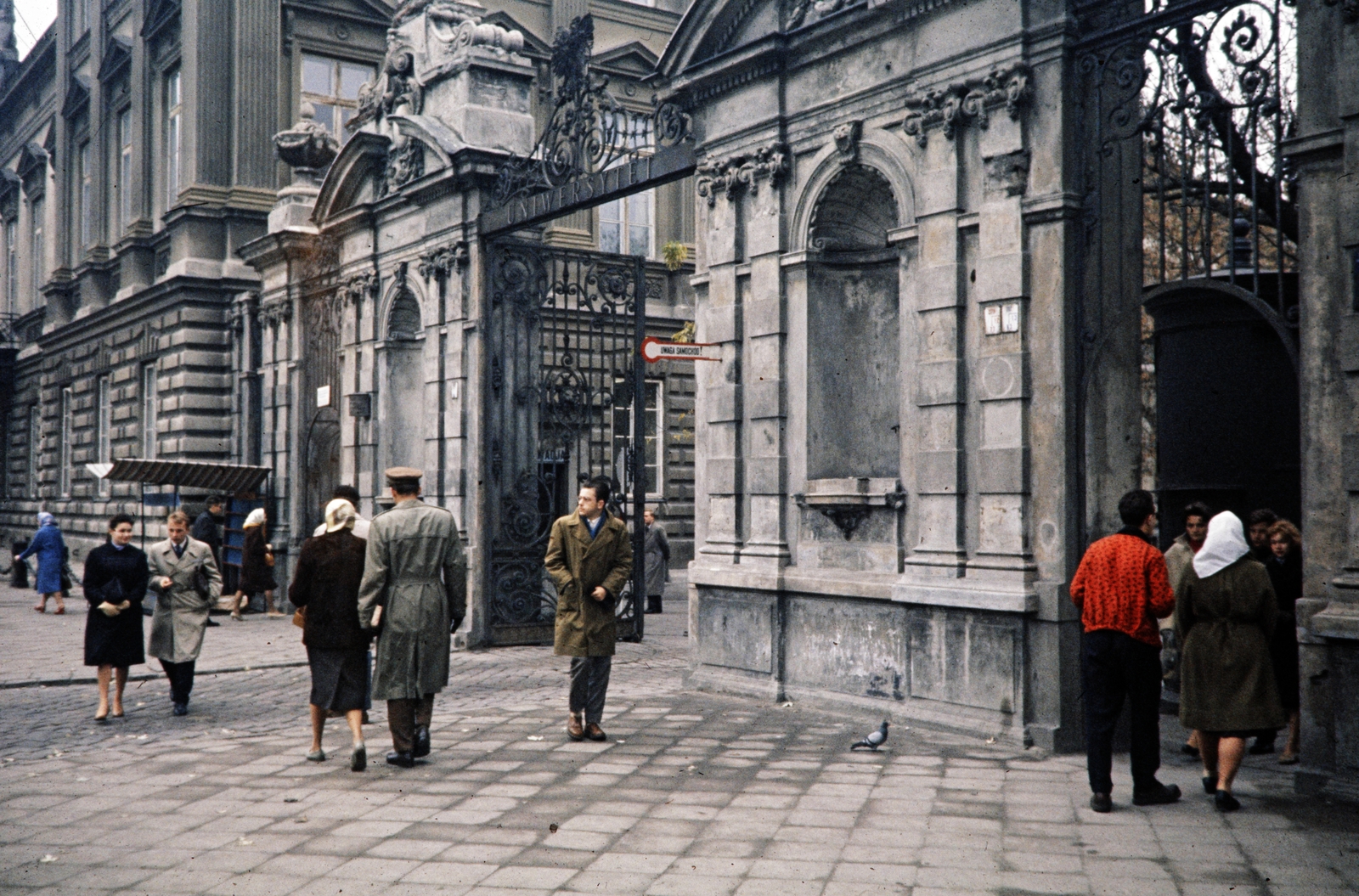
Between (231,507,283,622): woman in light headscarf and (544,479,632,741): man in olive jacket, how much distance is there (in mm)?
9903

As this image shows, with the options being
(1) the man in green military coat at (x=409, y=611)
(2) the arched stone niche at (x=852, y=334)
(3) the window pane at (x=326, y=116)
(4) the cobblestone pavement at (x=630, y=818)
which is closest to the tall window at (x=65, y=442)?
(3) the window pane at (x=326, y=116)

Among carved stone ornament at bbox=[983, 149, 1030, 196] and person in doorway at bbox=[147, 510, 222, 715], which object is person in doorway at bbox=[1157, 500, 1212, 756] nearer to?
carved stone ornament at bbox=[983, 149, 1030, 196]

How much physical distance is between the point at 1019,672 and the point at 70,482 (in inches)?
1085

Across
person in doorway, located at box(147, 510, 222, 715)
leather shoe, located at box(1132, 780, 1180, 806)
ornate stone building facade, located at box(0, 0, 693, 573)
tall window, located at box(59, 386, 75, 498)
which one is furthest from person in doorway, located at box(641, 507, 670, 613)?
tall window, located at box(59, 386, 75, 498)

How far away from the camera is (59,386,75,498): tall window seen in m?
30.9

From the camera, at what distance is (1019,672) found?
8.29 metres

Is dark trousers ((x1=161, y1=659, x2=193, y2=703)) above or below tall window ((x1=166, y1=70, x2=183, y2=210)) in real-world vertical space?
below

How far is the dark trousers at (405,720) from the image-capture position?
313 inches

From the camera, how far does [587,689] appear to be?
341 inches

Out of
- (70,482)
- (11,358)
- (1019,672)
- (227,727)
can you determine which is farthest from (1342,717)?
(11,358)

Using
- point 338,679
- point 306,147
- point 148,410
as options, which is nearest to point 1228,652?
point 338,679

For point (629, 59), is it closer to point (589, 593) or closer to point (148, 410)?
point (148, 410)

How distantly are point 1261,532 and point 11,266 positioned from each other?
128 feet

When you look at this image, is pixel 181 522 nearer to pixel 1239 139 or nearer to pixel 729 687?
pixel 729 687
